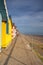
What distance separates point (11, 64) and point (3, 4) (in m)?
4.73

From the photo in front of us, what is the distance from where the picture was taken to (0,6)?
1119 cm

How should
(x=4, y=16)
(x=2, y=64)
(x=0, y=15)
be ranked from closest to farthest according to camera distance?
(x=2, y=64) < (x=0, y=15) < (x=4, y=16)

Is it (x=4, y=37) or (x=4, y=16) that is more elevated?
(x=4, y=16)

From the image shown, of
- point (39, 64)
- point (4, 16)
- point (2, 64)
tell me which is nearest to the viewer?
point (2, 64)

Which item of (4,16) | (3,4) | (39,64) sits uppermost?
(3,4)

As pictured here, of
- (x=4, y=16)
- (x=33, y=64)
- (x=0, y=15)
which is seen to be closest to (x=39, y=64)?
(x=33, y=64)

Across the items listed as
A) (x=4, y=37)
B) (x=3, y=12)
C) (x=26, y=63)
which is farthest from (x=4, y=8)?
(x=26, y=63)

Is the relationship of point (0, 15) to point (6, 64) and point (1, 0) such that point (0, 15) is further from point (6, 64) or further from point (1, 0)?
point (6, 64)

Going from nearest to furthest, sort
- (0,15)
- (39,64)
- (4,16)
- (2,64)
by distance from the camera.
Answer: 1. (2,64)
2. (39,64)
3. (0,15)
4. (4,16)

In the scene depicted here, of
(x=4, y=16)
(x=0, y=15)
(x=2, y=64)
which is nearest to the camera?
(x=2, y=64)

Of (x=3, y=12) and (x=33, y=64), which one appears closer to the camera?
(x=33, y=64)

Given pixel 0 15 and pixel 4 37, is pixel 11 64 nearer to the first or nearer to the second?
pixel 0 15

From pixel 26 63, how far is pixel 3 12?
15.3ft

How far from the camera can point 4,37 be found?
12844 mm
